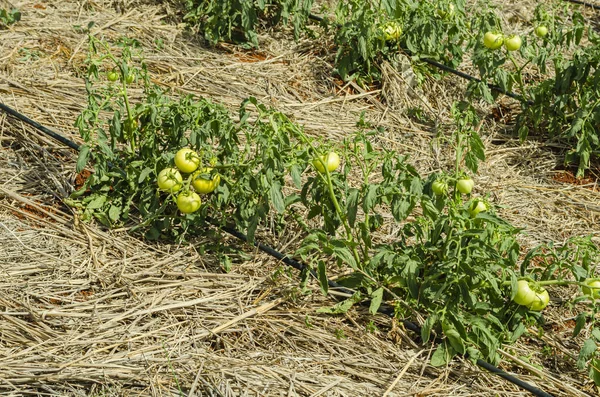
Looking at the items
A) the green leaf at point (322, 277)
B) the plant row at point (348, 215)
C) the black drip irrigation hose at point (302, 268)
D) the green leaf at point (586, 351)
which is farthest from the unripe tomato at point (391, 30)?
the green leaf at point (586, 351)

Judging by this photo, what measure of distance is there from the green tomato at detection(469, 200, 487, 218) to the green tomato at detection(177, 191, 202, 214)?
3.18 feet

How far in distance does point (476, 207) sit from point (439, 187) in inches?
5.6

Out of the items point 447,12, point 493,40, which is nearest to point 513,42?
point 493,40

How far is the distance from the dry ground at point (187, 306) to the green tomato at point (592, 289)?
12.4 inches

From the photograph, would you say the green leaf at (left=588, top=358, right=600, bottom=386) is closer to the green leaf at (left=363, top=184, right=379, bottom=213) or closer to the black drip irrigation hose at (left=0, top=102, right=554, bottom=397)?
the black drip irrigation hose at (left=0, top=102, right=554, bottom=397)

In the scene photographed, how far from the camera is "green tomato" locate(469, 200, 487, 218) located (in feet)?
9.27

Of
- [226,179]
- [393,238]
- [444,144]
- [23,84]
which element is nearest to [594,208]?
[444,144]

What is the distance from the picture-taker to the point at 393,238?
351cm

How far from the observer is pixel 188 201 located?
9.96 feet

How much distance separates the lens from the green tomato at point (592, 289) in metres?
2.75


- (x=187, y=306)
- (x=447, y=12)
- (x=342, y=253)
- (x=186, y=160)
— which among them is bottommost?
(x=187, y=306)

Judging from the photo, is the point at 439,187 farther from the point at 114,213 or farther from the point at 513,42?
the point at 513,42

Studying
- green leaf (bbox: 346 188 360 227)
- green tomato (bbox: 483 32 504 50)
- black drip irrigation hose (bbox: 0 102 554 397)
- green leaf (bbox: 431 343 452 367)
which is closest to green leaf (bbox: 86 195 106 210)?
black drip irrigation hose (bbox: 0 102 554 397)

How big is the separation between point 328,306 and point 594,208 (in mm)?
1611
